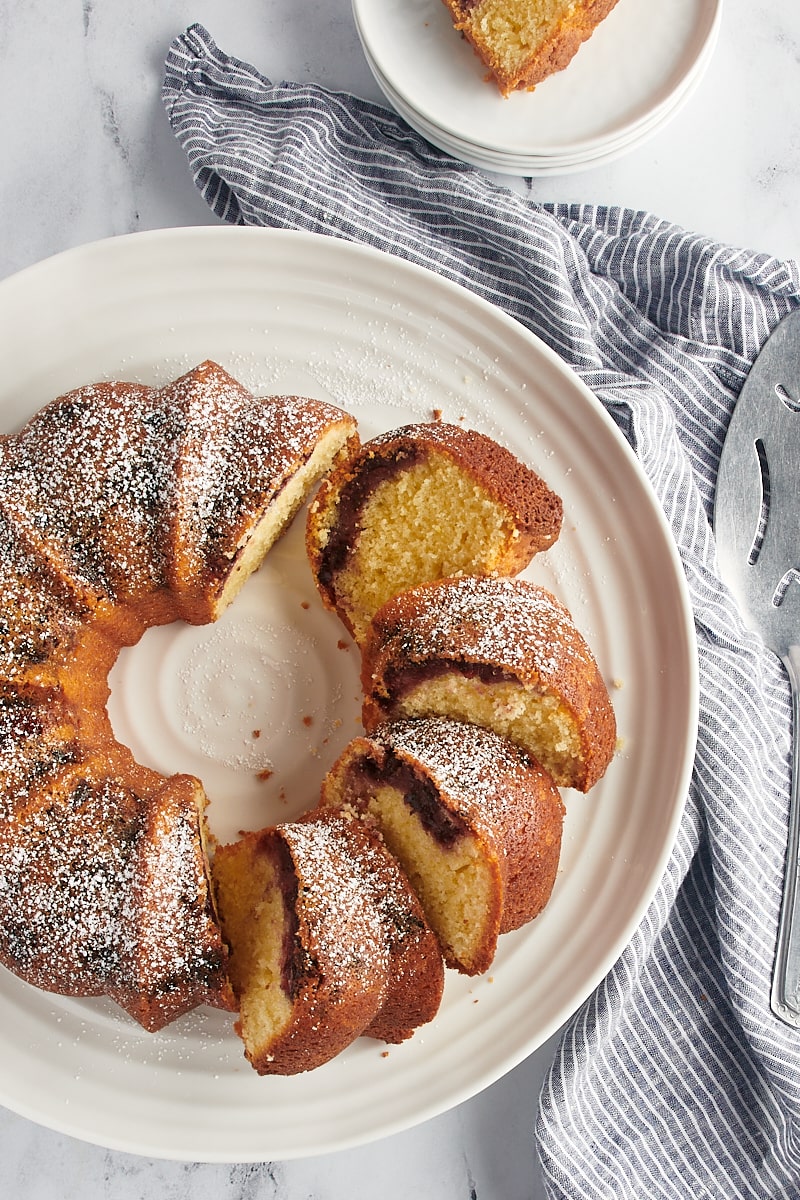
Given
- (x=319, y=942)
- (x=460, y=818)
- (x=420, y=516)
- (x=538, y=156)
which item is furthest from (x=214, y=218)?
(x=319, y=942)

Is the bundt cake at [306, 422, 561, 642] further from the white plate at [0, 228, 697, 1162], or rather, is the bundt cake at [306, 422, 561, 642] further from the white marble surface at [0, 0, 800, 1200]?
the white marble surface at [0, 0, 800, 1200]

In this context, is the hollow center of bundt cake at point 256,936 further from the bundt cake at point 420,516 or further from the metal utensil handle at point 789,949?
the metal utensil handle at point 789,949

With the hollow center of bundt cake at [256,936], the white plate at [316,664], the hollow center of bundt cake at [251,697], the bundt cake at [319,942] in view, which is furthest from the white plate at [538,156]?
the hollow center of bundt cake at [256,936]

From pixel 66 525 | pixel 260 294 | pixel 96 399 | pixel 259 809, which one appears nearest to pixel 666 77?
pixel 260 294

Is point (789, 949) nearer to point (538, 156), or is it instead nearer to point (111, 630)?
point (111, 630)

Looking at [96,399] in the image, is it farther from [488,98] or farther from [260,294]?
[488,98]
